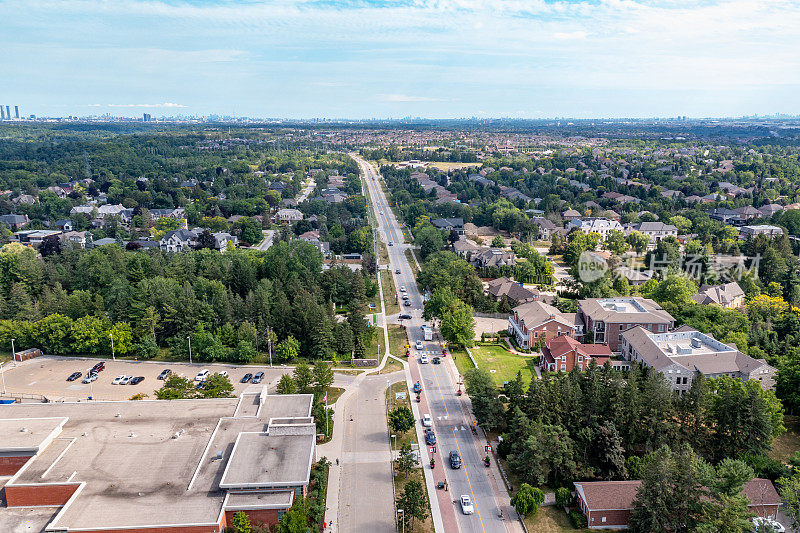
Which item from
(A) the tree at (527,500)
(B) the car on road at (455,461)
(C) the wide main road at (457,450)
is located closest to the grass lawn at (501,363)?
(C) the wide main road at (457,450)

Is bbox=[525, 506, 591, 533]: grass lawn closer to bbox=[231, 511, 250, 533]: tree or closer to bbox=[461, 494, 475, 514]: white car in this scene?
bbox=[461, 494, 475, 514]: white car

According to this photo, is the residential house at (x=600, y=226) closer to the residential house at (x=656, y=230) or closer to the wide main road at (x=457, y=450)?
the residential house at (x=656, y=230)

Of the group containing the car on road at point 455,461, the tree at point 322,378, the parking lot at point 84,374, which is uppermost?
the tree at point 322,378

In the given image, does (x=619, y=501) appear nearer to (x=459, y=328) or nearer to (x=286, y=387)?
(x=286, y=387)

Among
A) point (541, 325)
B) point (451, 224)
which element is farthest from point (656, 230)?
point (541, 325)

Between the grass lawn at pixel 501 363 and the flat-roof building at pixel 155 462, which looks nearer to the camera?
the flat-roof building at pixel 155 462
